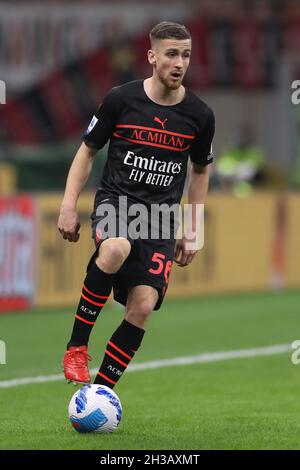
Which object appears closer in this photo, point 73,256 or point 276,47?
point 73,256

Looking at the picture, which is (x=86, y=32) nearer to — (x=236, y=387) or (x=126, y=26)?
(x=126, y=26)

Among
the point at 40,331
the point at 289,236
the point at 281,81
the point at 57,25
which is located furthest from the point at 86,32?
the point at 40,331

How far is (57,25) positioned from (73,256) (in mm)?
11885

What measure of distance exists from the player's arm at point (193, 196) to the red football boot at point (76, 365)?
1.01 m

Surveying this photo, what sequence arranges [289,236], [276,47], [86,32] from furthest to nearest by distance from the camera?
[86,32] < [276,47] < [289,236]

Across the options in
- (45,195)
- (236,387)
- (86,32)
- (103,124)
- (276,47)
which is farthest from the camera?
(86,32)

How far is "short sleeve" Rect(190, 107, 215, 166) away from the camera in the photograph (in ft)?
26.8

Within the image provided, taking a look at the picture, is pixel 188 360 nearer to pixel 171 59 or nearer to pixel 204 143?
pixel 204 143

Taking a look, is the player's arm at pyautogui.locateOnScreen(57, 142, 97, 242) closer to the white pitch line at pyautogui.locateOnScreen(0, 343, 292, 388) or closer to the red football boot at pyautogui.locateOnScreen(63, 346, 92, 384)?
the red football boot at pyautogui.locateOnScreen(63, 346, 92, 384)

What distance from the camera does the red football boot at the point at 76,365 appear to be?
7.67 m

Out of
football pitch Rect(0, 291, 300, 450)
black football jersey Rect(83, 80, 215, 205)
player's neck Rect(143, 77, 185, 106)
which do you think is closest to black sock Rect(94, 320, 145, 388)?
football pitch Rect(0, 291, 300, 450)

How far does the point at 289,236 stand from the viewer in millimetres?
19328

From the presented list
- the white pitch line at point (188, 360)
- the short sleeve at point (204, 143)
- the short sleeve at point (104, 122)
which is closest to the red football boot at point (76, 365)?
the short sleeve at point (104, 122)

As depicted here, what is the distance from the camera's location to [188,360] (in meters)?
Answer: 11.8
